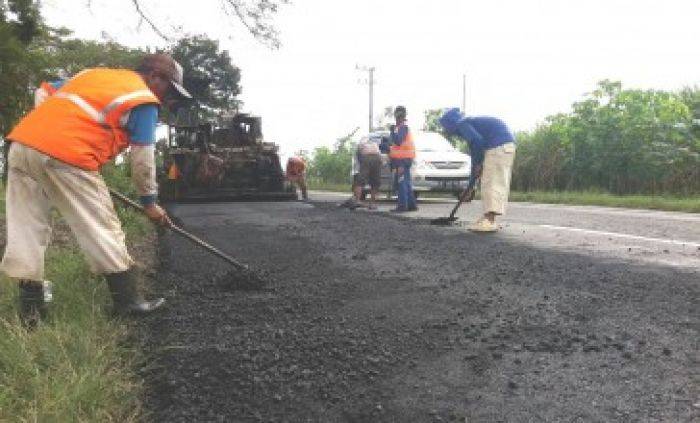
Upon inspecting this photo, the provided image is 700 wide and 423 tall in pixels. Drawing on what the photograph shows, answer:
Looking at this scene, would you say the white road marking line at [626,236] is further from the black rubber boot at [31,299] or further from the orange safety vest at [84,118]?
the black rubber boot at [31,299]

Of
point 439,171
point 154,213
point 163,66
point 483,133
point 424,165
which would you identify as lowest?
point 154,213

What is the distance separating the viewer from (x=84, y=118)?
10.9 ft

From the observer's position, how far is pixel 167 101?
3.80m

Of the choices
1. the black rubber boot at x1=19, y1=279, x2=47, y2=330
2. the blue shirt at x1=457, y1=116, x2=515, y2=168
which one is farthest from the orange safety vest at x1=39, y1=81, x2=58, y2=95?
the blue shirt at x1=457, y1=116, x2=515, y2=168

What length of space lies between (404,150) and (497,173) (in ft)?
11.1

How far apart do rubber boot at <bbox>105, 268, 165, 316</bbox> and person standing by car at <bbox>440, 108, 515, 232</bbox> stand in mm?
4436

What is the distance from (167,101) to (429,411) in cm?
237

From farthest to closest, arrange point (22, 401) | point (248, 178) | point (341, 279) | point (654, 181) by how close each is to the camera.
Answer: point (654, 181), point (248, 178), point (341, 279), point (22, 401)

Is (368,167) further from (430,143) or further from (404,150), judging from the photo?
(430,143)

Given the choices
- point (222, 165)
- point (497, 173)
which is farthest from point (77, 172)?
point (222, 165)

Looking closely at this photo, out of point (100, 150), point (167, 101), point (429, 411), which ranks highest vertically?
point (167, 101)

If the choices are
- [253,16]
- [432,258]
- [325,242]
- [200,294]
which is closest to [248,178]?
[253,16]

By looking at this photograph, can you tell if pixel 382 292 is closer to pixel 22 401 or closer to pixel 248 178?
pixel 22 401

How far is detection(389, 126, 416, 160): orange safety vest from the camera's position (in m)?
10.8
